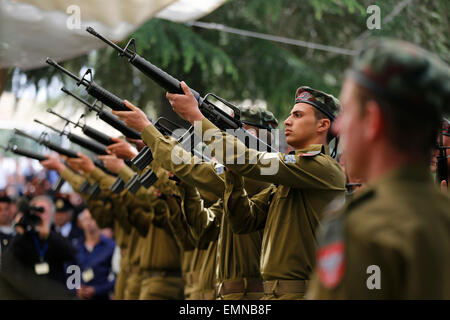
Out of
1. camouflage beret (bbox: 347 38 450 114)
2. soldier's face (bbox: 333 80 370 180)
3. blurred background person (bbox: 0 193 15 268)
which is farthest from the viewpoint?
blurred background person (bbox: 0 193 15 268)

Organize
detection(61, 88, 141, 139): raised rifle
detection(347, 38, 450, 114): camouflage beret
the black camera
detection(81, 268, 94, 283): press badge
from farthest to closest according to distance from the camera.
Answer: detection(81, 268, 94, 283): press badge, the black camera, detection(61, 88, 141, 139): raised rifle, detection(347, 38, 450, 114): camouflage beret

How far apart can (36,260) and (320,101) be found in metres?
4.36

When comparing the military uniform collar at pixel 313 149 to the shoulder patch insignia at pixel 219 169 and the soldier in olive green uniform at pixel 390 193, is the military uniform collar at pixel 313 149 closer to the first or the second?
the shoulder patch insignia at pixel 219 169

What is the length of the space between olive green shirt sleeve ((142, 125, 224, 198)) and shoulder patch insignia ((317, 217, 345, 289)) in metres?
2.95

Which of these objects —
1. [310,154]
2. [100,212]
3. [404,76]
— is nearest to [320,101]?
[310,154]

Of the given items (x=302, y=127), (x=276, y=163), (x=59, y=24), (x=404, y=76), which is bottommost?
(x=404, y=76)

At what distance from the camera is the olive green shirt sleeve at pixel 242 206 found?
489 cm

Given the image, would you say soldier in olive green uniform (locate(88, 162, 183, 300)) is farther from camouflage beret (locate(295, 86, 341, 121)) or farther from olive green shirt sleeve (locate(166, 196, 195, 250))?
camouflage beret (locate(295, 86, 341, 121))

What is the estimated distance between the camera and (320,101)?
518cm

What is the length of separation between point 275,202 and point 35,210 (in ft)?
15.3

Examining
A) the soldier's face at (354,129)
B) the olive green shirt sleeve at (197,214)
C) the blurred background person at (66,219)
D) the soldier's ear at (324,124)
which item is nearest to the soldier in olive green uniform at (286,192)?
the soldier's ear at (324,124)

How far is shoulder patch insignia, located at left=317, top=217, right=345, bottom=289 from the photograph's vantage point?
1.93 metres

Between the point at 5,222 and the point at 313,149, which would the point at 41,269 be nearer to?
the point at 5,222

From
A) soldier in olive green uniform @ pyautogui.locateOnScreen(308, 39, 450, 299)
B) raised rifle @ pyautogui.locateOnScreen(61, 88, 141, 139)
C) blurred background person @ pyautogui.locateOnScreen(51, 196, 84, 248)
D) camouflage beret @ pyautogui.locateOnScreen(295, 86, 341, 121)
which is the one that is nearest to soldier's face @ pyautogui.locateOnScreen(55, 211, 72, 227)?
blurred background person @ pyautogui.locateOnScreen(51, 196, 84, 248)
